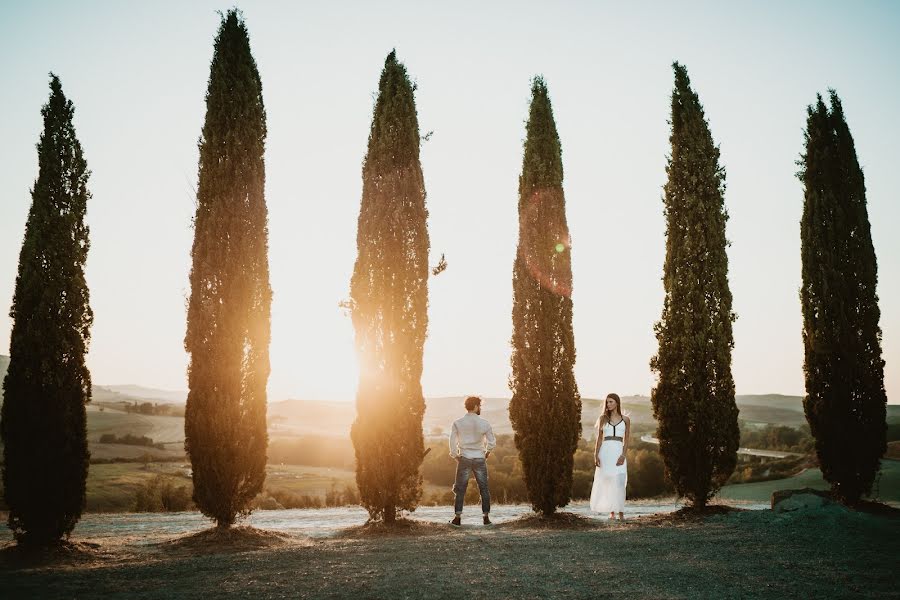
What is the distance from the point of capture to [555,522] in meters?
10.6

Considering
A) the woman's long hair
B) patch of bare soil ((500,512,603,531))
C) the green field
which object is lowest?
the green field

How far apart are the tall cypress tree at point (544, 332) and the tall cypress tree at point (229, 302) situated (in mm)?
4797

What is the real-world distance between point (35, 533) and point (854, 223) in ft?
53.0

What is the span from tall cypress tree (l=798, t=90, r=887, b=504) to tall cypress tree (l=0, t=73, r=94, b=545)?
540 inches

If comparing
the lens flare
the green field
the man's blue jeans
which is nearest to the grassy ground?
the man's blue jeans

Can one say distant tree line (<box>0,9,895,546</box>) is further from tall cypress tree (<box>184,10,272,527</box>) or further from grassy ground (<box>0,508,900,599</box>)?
grassy ground (<box>0,508,900,599</box>)

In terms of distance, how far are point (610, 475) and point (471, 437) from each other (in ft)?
8.71

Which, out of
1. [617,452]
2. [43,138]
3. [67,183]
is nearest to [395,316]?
[617,452]

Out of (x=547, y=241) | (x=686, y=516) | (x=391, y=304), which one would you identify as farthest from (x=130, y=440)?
(x=686, y=516)

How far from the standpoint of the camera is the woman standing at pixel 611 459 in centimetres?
1066

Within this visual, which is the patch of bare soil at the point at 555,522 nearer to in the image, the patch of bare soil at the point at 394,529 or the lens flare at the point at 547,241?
the patch of bare soil at the point at 394,529

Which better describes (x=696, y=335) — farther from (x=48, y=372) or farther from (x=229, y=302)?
(x=48, y=372)

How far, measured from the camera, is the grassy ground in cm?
552

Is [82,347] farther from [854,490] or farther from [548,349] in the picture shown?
[854,490]
